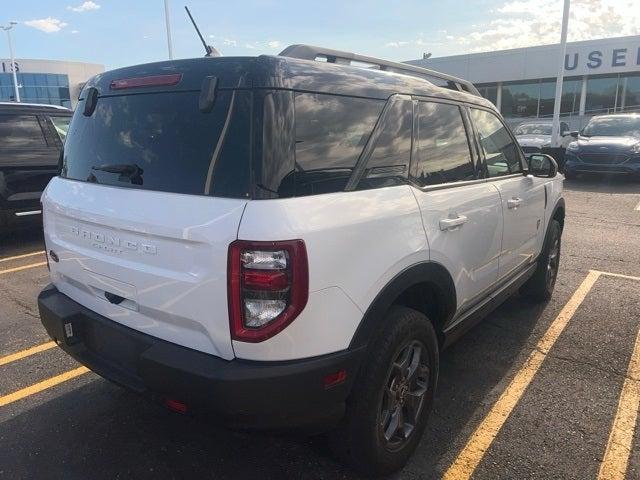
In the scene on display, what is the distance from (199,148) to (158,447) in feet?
5.39

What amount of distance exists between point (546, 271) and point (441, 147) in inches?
92.4

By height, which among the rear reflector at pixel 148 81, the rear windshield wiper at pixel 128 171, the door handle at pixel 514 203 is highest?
Answer: the rear reflector at pixel 148 81

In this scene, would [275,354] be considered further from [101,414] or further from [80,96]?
[80,96]

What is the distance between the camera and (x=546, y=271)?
466 cm

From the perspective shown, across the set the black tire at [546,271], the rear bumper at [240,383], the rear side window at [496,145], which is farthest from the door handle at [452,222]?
the black tire at [546,271]

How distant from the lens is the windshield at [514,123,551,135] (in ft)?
57.9

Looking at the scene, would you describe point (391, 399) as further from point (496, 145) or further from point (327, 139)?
point (496, 145)

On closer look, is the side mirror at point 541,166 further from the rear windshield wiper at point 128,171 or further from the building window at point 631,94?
the building window at point 631,94

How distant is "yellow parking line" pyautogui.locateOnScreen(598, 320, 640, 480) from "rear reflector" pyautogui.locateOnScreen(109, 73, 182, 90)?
2759mm

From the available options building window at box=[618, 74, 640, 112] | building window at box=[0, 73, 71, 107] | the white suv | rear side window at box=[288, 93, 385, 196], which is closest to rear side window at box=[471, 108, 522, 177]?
the white suv

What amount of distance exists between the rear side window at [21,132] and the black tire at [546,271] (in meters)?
6.53

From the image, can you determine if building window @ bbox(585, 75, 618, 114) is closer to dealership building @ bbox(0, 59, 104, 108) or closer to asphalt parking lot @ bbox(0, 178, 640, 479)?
asphalt parking lot @ bbox(0, 178, 640, 479)

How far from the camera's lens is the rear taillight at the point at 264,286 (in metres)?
1.86

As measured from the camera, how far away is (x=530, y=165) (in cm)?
413
